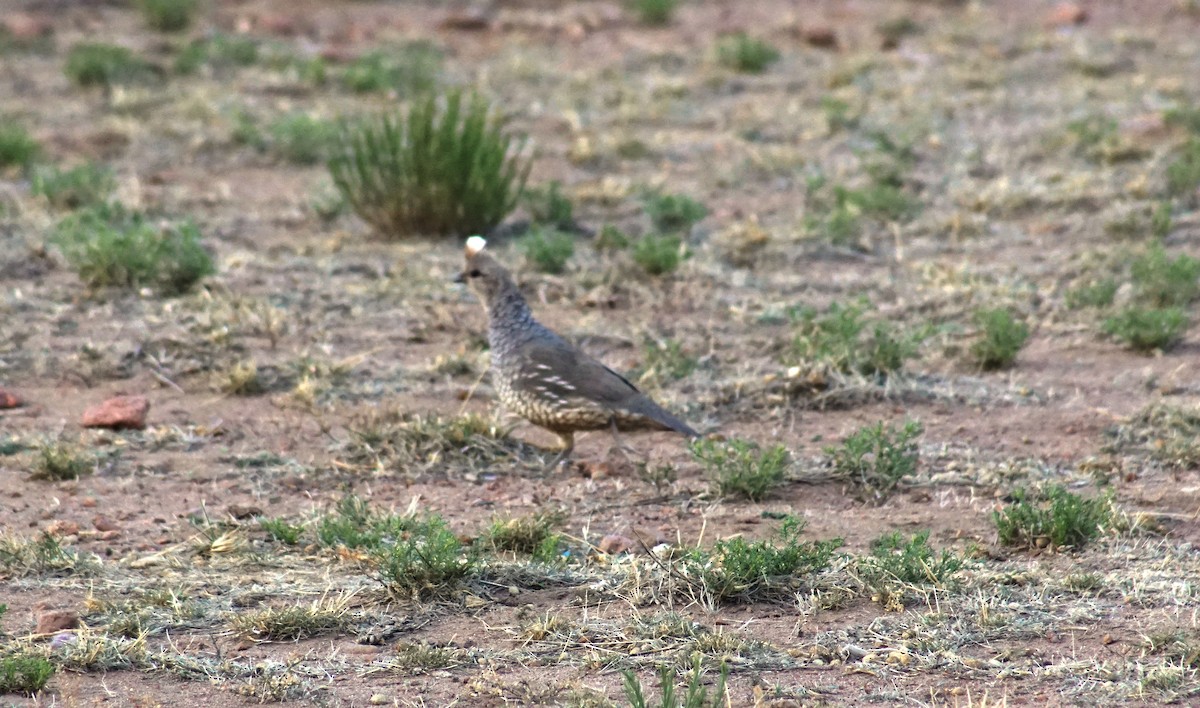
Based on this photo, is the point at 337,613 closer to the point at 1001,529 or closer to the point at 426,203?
the point at 1001,529

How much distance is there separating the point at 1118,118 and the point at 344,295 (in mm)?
6503

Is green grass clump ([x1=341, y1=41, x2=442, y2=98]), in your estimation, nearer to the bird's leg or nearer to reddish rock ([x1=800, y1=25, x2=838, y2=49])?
reddish rock ([x1=800, y1=25, x2=838, y2=49])

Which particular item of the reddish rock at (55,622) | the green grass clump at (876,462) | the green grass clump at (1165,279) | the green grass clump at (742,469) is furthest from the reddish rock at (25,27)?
the reddish rock at (55,622)

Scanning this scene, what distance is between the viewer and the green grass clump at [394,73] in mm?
13508

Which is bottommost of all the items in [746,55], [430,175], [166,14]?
[430,175]

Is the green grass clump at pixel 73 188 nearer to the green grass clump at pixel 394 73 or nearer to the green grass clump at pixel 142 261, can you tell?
the green grass clump at pixel 142 261

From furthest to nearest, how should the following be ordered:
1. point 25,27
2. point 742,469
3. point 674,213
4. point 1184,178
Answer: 1. point 25,27
2. point 1184,178
3. point 674,213
4. point 742,469

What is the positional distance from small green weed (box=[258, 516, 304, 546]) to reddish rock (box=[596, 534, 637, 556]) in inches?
39.9

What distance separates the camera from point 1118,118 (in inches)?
484

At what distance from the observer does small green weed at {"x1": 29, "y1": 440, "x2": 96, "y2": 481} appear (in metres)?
6.15

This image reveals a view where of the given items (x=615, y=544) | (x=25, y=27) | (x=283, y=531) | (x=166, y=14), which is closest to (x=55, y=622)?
(x=283, y=531)

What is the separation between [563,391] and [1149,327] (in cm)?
302

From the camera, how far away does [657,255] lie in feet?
29.0

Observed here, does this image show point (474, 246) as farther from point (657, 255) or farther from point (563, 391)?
point (657, 255)
